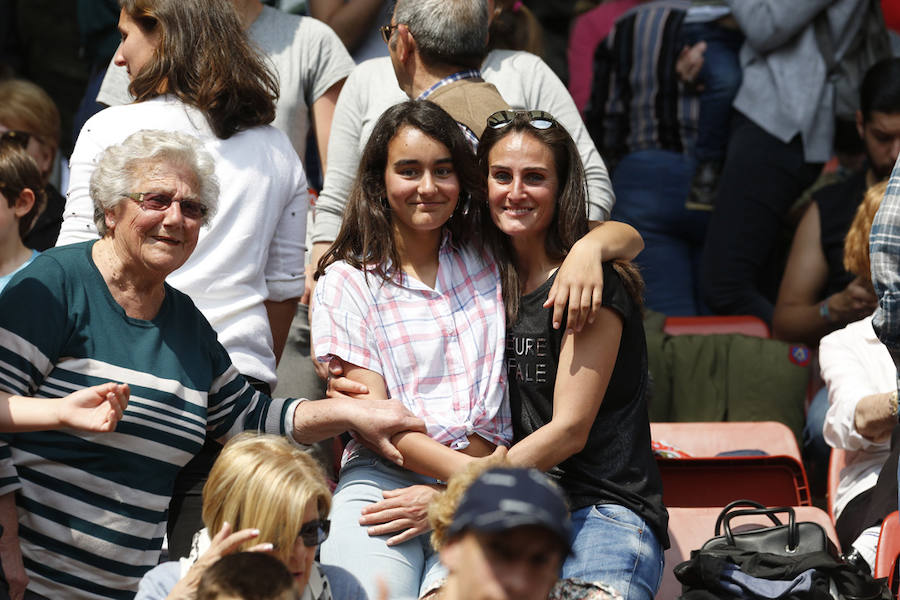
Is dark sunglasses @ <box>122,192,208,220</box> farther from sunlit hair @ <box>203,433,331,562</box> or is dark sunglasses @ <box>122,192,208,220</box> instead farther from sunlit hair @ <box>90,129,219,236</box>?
sunlit hair @ <box>203,433,331,562</box>

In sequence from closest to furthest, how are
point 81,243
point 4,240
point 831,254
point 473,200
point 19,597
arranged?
1. point 19,597
2. point 81,243
3. point 473,200
4. point 4,240
5. point 831,254

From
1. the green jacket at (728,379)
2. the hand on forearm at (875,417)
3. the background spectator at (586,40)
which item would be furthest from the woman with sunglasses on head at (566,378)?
the background spectator at (586,40)

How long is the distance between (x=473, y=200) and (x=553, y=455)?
793 mm

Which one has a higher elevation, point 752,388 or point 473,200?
point 473,200

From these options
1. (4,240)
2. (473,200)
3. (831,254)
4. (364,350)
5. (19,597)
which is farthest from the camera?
(831,254)

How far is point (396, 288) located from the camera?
331 centimetres

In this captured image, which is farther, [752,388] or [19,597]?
[752,388]

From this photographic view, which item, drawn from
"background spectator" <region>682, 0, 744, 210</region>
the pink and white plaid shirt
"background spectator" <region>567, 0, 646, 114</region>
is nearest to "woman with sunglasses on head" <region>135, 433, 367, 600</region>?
the pink and white plaid shirt

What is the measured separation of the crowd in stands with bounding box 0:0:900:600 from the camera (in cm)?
261

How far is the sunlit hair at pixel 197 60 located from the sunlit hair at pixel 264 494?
107 centimetres

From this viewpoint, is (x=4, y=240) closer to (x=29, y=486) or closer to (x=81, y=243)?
(x=81, y=243)

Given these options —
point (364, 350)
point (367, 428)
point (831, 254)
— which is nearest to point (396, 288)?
point (364, 350)

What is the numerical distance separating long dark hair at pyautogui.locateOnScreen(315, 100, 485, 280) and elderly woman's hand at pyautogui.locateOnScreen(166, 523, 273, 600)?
3.32 feet

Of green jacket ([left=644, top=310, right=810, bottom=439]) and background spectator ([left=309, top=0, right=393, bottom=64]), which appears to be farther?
background spectator ([left=309, top=0, right=393, bottom=64])
